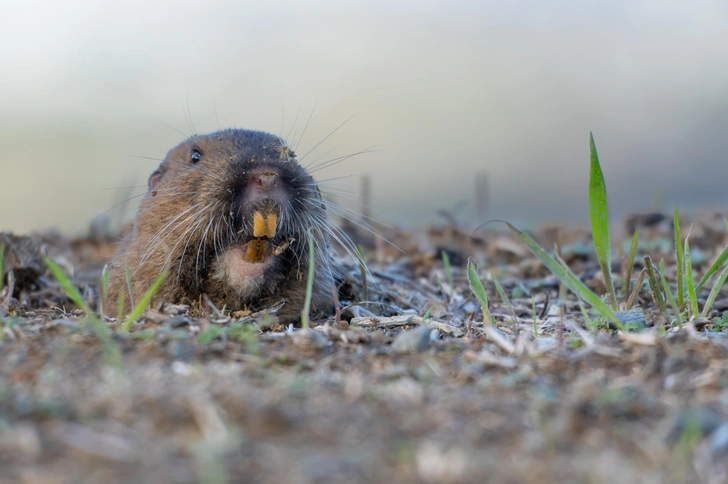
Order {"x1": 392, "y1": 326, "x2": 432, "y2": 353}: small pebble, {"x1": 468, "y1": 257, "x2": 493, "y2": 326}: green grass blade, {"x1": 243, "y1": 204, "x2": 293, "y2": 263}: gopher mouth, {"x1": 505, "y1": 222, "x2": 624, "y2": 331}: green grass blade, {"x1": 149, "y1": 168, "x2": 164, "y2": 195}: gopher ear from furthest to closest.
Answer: {"x1": 149, "y1": 168, "x2": 164, "y2": 195}: gopher ear < {"x1": 243, "y1": 204, "x2": 293, "y2": 263}: gopher mouth < {"x1": 468, "y1": 257, "x2": 493, "y2": 326}: green grass blade < {"x1": 505, "y1": 222, "x2": 624, "y2": 331}: green grass blade < {"x1": 392, "y1": 326, "x2": 432, "y2": 353}: small pebble

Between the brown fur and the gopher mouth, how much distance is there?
21 mm

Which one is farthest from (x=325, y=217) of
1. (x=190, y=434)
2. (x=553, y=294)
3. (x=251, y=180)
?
(x=190, y=434)

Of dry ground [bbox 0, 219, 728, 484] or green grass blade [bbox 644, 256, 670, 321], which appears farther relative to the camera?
green grass blade [bbox 644, 256, 670, 321]

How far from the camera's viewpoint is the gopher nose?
12.0 feet

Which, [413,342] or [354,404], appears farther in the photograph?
[413,342]

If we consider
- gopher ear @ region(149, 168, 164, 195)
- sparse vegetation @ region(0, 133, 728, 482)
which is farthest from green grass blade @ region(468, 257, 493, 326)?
gopher ear @ region(149, 168, 164, 195)

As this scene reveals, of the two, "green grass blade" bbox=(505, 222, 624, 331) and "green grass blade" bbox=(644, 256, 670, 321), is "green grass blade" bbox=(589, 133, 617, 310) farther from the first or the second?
"green grass blade" bbox=(505, 222, 624, 331)

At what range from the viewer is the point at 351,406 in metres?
1.91

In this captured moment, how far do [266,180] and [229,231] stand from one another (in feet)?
1.00

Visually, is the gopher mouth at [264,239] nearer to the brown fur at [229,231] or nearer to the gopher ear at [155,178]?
the brown fur at [229,231]

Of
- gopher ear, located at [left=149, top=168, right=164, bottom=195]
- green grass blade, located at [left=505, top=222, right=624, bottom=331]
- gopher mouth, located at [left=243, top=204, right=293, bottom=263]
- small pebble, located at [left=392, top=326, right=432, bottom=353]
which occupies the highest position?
gopher ear, located at [left=149, top=168, right=164, bottom=195]

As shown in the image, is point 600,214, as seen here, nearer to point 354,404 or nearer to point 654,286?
point 654,286

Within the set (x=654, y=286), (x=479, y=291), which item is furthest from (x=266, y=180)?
(x=654, y=286)

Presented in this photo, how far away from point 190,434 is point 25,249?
3.90m
